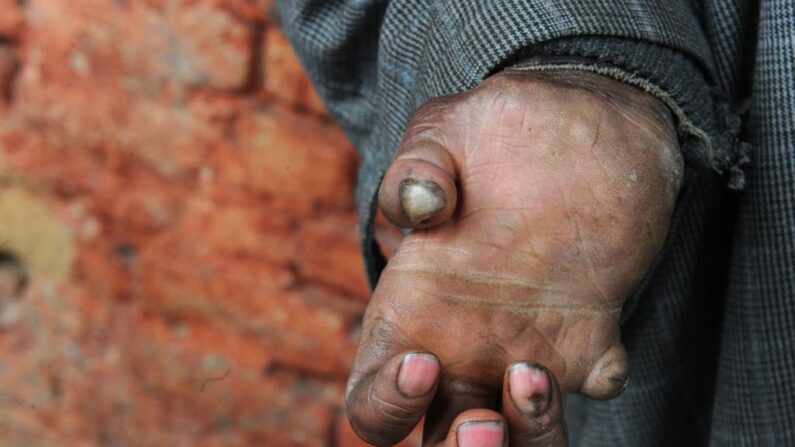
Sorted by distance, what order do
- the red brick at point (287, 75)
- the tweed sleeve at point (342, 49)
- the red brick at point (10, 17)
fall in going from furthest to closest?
1. the red brick at point (10, 17)
2. the red brick at point (287, 75)
3. the tweed sleeve at point (342, 49)

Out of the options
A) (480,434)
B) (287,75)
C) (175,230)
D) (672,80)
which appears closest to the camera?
(480,434)

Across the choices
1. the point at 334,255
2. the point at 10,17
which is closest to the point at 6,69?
the point at 10,17

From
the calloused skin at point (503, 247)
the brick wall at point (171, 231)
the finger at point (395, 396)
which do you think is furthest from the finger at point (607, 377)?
the brick wall at point (171, 231)

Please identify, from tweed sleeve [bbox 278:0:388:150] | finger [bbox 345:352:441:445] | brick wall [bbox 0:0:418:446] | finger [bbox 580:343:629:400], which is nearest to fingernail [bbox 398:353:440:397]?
finger [bbox 345:352:441:445]

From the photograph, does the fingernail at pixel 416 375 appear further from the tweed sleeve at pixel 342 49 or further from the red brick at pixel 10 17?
the red brick at pixel 10 17

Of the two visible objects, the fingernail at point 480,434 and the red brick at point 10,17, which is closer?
the fingernail at point 480,434

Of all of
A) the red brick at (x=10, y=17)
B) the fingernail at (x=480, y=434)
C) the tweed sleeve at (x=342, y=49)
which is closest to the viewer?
the fingernail at (x=480, y=434)

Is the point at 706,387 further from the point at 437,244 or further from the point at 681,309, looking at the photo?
the point at 437,244

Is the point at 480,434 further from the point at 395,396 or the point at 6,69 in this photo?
the point at 6,69
